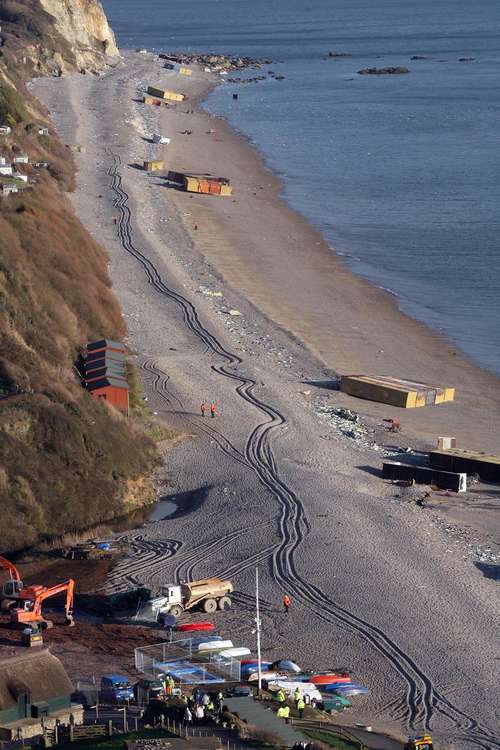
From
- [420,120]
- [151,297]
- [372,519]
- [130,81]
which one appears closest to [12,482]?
[372,519]

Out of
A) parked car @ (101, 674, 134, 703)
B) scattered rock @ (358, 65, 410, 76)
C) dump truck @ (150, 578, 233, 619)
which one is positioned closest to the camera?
parked car @ (101, 674, 134, 703)

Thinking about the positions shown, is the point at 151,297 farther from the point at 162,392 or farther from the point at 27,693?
the point at 27,693

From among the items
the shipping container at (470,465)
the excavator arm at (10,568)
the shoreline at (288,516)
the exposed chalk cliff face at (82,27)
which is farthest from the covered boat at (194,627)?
the exposed chalk cliff face at (82,27)

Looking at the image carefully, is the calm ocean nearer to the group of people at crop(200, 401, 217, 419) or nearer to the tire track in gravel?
the tire track in gravel

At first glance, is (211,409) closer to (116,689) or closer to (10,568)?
(10,568)

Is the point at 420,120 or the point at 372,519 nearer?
the point at 372,519

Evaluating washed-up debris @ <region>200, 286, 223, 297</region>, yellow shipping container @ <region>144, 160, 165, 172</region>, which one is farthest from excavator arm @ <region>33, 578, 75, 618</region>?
yellow shipping container @ <region>144, 160, 165, 172</region>
